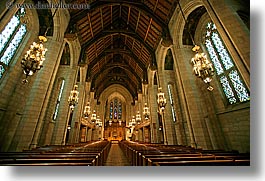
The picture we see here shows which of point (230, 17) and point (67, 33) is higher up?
point (67, 33)

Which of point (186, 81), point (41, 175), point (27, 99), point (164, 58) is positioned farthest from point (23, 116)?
point (164, 58)

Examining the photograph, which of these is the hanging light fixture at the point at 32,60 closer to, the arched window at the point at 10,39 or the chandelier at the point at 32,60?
the chandelier at the point at 32,60

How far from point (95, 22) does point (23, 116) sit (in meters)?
8.25

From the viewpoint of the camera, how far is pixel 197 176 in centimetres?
256

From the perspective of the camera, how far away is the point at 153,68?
36.8ft

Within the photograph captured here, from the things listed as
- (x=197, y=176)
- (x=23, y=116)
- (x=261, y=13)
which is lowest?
(x=197, y=176)

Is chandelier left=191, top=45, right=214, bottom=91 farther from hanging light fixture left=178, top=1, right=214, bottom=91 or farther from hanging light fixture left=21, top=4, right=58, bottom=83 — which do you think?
hanging light fixture left=21, top=4, right=58, bottom=83

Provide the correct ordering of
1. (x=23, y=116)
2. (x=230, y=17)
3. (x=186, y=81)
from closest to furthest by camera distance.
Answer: (x=230, y=17)
(x=23, y=116)
(x=186, y=81)

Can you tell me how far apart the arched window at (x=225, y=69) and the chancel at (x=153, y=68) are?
0.14ft

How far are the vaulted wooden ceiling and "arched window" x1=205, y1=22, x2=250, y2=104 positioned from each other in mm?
2182

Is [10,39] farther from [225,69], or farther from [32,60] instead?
[225,69]

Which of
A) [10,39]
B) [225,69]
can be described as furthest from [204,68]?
[10,39]

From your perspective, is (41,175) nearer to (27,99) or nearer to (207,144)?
(27,99)

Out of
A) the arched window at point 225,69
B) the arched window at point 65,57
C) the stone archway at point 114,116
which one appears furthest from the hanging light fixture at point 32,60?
the stone archway at point 114,116
